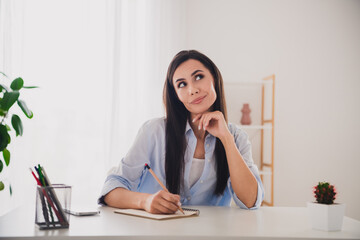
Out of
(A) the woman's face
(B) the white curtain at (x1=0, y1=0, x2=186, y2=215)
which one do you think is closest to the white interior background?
(B) the white curtain at (x1=0, y1=0, x2=186, y2=215)

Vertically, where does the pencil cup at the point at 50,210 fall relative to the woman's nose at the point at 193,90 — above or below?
below

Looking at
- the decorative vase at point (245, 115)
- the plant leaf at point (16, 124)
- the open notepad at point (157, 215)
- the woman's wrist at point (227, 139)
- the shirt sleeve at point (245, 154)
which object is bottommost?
the open notepad at point (157, 215)

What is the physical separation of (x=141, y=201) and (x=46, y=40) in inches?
89.4

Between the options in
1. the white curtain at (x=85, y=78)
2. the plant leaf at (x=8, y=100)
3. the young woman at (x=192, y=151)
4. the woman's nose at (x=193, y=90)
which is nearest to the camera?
the plant leaf at (x=8, y=100)

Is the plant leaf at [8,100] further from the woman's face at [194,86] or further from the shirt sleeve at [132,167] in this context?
the woman's face at [194,86]

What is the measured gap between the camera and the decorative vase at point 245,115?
129 inches

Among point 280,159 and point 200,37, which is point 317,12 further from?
point 280,159

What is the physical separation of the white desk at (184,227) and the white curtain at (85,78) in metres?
1.91

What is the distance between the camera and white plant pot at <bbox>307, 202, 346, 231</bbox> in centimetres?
103

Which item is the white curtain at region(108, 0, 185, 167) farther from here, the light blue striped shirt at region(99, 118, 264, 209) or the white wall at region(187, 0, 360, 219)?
the light blue striped shirt at region(99, 118, 264, 209)

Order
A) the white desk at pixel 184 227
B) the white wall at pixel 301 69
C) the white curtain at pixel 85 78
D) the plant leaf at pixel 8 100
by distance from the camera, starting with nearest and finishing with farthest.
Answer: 1. the white desk at pixel 184 227
2. the plant leaf at pixel 8 100
3. the white curtain at pixel 85 78
4. the white wall at pixel 301 69

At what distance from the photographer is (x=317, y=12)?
11.8ft

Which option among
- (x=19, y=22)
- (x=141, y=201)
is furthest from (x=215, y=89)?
(x=19, y=22)

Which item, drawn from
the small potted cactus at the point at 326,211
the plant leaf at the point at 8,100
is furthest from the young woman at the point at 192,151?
the plant leaf at the point at 8,100
